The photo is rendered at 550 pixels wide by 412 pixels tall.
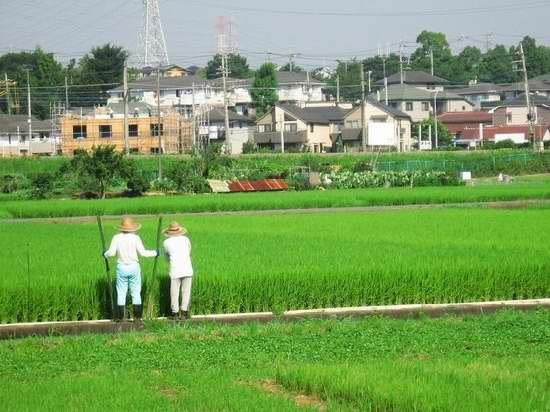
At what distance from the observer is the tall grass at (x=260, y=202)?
36.4 metres

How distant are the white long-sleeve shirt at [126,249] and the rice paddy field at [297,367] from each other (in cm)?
96

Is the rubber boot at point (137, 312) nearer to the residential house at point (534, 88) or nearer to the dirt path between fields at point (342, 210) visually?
the dirt path between fields at point (342, 210)

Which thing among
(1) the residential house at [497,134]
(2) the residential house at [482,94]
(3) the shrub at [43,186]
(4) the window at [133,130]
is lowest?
(3) the shrub at [43,186]

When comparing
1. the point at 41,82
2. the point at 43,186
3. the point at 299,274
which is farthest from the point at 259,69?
the point at 299,274

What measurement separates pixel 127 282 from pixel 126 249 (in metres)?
0.45

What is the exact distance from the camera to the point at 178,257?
13.6m

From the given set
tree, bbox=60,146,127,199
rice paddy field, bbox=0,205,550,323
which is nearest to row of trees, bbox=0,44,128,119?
tree, bbox=60,146,127,199

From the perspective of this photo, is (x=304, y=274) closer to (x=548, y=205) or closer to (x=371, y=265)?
(x=371, y=265)

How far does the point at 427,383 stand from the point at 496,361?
5.89 feet

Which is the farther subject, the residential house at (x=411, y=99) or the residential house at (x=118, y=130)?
the residential house at (x=411, y=99)

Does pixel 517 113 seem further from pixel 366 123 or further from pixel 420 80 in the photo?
pixel 366 123

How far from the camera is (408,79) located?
107000mm

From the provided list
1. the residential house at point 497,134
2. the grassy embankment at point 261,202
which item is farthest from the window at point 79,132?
the grassy embankment at point 261,202

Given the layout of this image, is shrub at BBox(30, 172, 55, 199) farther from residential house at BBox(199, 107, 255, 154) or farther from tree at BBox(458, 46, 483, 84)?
tree at BBox(458, 46, 483, 84)
